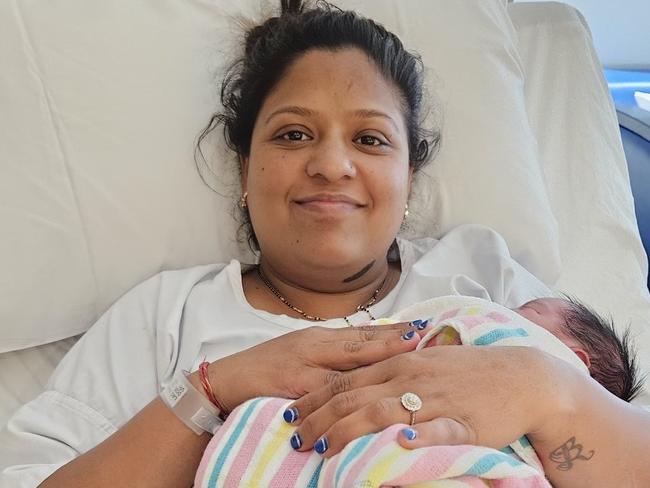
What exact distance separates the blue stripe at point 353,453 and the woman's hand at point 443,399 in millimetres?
15

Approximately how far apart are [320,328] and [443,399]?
244mm

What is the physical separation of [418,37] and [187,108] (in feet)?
1.82

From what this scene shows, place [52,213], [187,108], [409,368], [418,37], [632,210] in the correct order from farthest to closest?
[632,210] → [418,37] → [187,108] → [52,213] → [409,368]

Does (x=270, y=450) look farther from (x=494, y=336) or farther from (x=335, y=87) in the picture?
(x=335, y=87)

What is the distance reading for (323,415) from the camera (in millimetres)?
862

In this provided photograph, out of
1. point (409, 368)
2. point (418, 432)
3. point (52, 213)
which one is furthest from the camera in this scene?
point (52, 213)

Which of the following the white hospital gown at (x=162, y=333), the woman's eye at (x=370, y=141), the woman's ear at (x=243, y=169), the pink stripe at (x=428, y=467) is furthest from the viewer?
the woman's ear at (x=243, y=169)

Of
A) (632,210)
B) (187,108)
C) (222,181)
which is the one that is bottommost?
(632,210)

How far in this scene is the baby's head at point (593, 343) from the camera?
43.3 inches

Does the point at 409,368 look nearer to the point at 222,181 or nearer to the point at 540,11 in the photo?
the point at 222,181

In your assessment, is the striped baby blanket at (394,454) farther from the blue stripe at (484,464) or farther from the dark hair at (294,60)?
the dark hair at (294,60)

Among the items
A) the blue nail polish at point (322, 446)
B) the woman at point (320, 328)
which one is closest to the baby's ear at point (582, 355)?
the woman at point (320, 328)

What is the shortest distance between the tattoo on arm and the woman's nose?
21.5 inches

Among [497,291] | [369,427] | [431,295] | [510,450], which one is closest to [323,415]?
[369,427]
